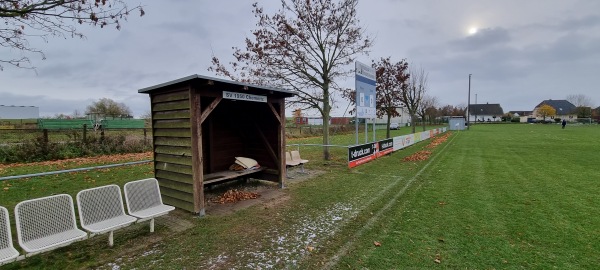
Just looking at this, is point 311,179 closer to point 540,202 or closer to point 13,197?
point 540,202

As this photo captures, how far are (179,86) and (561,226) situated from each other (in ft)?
23.9

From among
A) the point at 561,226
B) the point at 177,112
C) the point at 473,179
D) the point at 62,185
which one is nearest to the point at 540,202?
the point at 561,226

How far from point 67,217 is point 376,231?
452 centimetres

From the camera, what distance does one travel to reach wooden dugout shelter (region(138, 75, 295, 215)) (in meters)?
5.54

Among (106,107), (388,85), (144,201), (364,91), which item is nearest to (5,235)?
(144,201)

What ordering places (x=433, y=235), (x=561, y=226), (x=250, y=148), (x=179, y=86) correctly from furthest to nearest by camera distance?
(x=250, y=148), (x=179, y=86), (x=561, y=226), (x=433, y=235)

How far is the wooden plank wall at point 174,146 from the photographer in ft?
18.4

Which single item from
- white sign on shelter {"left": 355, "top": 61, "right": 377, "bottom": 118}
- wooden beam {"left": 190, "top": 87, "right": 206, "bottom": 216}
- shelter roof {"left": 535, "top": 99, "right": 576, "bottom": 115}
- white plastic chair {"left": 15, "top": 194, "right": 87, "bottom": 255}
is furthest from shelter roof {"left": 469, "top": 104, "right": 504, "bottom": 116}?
white plastic chair {"left": 15, "top": 194, "right": 87, "bottom": 255}

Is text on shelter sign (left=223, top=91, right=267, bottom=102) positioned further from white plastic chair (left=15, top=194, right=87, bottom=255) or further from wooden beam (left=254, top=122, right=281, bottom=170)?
white plastic chair (left=15, top=194, right=87, bottom=255)

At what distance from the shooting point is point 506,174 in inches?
381

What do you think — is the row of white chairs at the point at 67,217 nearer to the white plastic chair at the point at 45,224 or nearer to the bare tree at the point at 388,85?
the white plastic chair at the point at 45,224

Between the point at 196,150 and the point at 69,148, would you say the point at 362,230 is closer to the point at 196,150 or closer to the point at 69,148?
the point at 196,150

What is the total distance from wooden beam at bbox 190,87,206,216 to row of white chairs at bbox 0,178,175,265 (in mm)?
799

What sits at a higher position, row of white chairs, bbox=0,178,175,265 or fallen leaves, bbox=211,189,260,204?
row of white chairs, bbox=0,178,175,265
